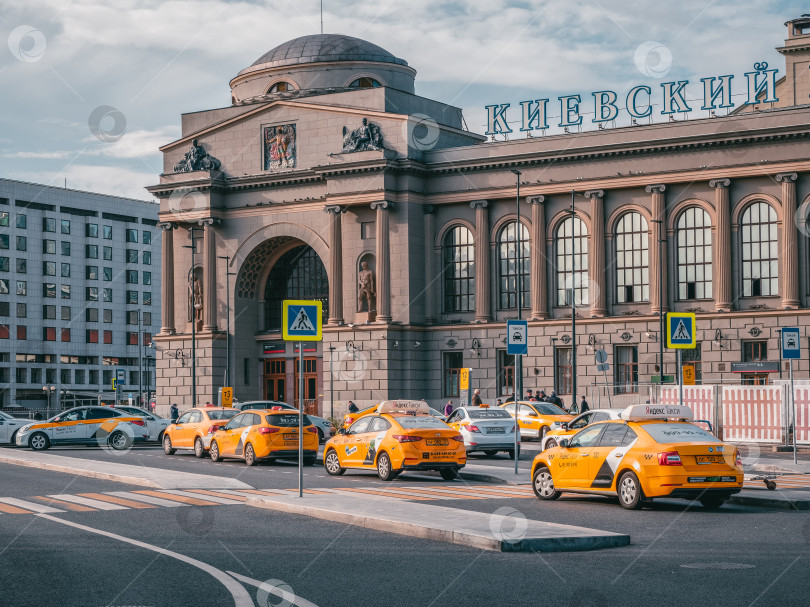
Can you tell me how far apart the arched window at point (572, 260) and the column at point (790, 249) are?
989cm

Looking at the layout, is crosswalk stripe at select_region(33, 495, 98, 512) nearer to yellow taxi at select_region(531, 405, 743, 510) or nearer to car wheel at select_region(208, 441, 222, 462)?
yellow taxi at select_region(531, 405, 743, 510)

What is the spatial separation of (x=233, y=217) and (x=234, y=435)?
126ft

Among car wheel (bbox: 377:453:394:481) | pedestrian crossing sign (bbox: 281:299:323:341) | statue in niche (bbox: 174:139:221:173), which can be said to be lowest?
car wheel (bbox: 377:453:394:481)

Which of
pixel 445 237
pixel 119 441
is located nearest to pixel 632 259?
pixel 445 237

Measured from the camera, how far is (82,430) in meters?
39.8

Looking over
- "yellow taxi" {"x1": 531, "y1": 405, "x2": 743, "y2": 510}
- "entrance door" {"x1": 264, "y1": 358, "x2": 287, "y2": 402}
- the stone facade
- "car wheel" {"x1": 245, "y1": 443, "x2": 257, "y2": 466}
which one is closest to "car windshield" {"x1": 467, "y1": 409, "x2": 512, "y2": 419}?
"car wheel" {"x1": 245, "y1": 443, "x2": 257, "y2": 466}

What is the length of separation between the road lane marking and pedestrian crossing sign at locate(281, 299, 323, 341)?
205 inches

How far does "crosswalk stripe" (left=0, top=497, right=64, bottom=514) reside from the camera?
61.1 feet

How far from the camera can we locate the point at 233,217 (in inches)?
2709

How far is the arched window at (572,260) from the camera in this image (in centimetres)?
6022

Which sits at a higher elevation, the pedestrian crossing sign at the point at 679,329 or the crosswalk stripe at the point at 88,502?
the pedestrian crossing sign at the point at 679,329

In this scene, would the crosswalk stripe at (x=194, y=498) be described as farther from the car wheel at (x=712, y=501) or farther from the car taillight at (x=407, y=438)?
the car wheel at (x=712, y=501)

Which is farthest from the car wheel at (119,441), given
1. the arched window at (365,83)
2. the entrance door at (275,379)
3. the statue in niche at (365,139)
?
the arched window at (365,83)

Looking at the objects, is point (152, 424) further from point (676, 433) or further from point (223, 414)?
point (676, 433)
